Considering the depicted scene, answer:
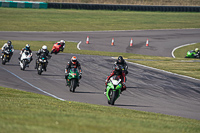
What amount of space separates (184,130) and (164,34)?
41.2m

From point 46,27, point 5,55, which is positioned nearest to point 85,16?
point 46,27

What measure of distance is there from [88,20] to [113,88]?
45368mm

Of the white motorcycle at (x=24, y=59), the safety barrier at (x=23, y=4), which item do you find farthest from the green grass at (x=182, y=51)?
the safety barrier at (x=23, y=4)

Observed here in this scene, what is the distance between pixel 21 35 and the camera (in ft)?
143

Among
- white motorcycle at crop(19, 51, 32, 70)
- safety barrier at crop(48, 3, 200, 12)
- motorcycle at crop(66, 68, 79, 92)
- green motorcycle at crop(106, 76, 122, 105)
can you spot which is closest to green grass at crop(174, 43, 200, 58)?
white motorcycle at crop(19, 51, 32, 70)

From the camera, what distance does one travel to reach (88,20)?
58750mm

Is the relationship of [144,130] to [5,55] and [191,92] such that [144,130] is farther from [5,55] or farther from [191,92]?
[5,55]

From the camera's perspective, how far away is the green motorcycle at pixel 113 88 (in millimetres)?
14203

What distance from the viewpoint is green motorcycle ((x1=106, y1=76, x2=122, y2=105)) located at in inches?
559

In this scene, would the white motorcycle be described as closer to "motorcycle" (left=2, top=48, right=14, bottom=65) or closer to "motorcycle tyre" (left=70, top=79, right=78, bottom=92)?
"motorcycle" (left=2, top=48, right=14, bottom=65)

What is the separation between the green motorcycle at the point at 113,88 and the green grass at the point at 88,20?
35877 millimetres

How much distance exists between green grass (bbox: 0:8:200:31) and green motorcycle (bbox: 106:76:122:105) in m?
35.9

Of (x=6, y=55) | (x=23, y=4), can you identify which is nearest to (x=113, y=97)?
(x=6, y=55)

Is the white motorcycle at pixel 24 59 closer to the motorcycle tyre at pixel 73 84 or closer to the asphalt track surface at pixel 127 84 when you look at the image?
the asphalt track surface at pixel 127 84
